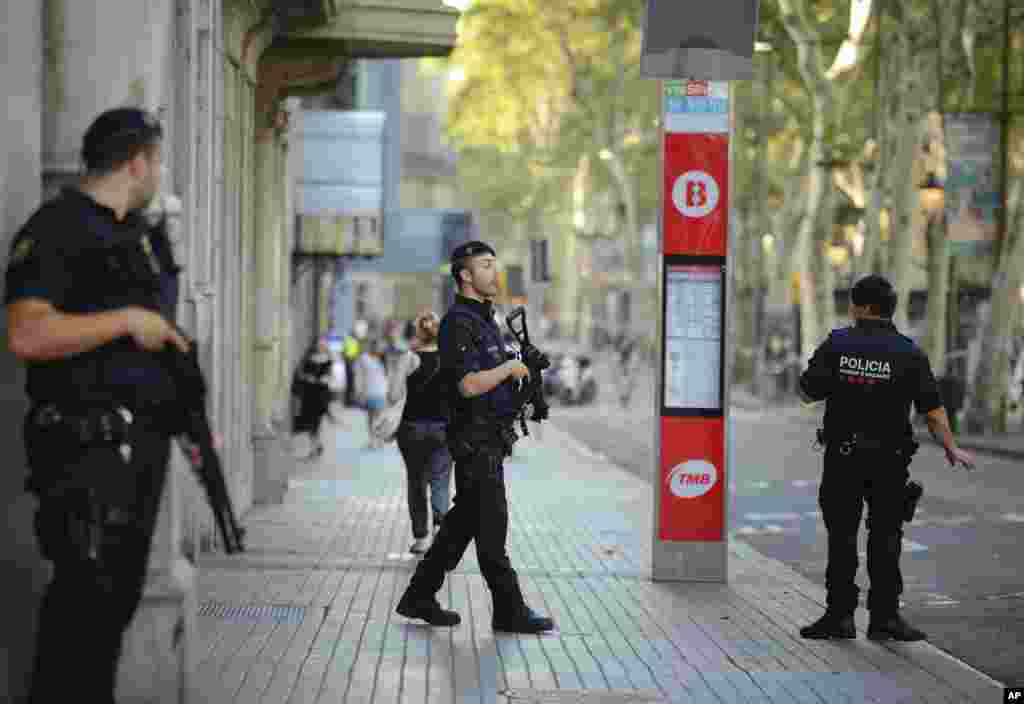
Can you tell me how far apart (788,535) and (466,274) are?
7.59 m

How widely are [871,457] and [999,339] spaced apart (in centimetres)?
2563

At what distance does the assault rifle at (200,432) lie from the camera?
5.84 m

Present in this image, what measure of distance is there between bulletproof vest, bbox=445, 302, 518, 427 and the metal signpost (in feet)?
9.03

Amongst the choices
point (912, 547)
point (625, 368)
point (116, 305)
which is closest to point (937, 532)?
point (912, 547)

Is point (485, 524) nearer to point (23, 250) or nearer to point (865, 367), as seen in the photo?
point (865, 367)

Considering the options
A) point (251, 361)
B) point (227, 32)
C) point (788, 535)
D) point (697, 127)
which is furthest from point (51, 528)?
point (251, 361)

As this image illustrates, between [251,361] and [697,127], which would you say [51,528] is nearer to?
[697,127]

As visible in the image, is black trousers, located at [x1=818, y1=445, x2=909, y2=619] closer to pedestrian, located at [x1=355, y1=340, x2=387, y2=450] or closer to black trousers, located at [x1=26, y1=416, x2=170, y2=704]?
black trousers, located at [x1=26, y1=416, x2=170, y2=704]

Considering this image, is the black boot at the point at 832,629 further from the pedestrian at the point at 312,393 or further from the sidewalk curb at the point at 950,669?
the pedestrian at the point at 312,393

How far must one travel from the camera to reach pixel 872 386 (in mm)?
9820

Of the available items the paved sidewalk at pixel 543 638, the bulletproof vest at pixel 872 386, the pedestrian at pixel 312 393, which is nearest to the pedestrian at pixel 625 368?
the pedestrian at pixel 312 393

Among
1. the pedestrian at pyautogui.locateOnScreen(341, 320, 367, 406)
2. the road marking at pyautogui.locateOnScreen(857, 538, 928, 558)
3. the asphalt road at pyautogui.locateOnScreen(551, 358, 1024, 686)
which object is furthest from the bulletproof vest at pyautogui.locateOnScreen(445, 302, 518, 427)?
the pedestrian at pyautogui.locateOnScreen(341, 320, 367, 406)

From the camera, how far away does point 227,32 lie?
15.5 meters

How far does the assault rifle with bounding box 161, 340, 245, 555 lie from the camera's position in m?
5.84
